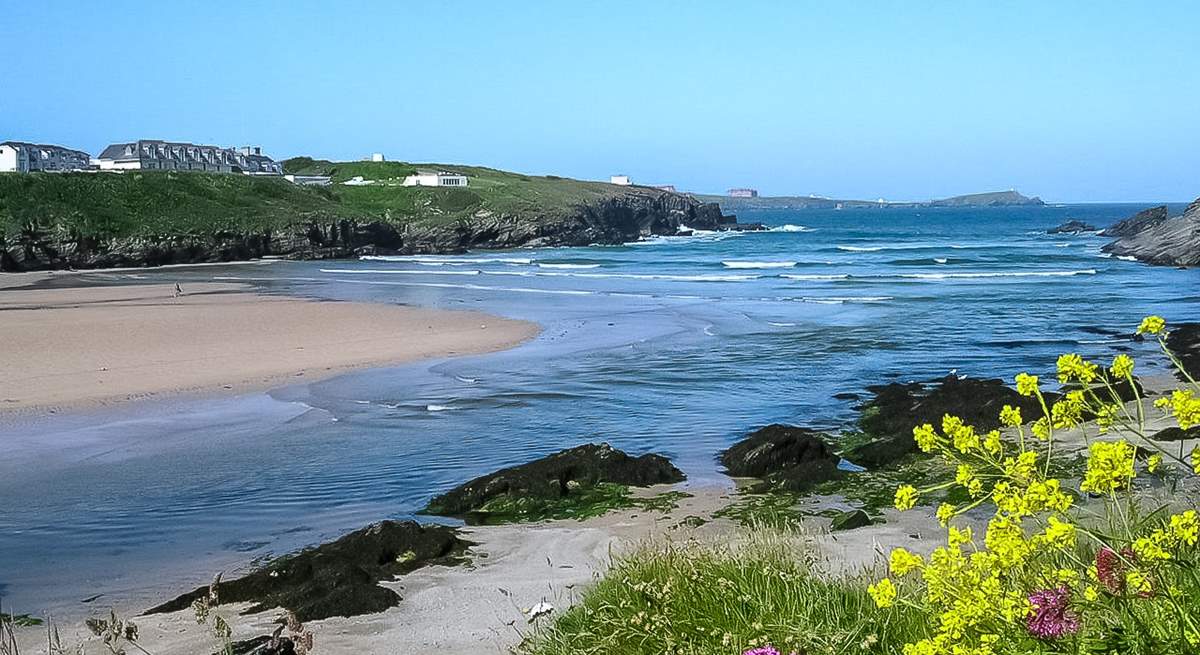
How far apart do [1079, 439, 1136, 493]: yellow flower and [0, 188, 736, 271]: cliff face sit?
198ft

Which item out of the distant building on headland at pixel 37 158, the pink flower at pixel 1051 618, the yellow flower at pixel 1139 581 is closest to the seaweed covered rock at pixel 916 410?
the pink flower at pixel 1051 618

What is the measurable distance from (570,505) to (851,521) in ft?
9.66

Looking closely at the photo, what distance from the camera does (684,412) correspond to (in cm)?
1631

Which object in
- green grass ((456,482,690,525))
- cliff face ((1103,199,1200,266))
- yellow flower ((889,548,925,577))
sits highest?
yellow flower ((889,548,925,577))

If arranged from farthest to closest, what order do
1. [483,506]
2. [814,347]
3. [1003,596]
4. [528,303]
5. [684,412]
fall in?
[528,303]
[814,347]
[684,412]
[483,506]
[1003,596]

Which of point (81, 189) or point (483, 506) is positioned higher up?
point (81, 189)

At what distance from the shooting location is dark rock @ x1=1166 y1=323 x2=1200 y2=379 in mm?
18817

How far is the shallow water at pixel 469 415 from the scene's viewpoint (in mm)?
10242

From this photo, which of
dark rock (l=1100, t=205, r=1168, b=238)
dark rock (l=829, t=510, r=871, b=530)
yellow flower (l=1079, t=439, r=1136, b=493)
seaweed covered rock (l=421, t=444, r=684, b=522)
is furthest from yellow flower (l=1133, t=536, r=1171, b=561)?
dark rock (l=1100, t=205, r=1168, b=238)

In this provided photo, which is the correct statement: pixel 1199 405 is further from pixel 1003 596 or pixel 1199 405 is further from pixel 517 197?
pixel 517 197

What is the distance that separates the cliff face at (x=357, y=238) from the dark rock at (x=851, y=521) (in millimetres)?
55104

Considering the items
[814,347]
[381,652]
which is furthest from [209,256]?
[381,652]

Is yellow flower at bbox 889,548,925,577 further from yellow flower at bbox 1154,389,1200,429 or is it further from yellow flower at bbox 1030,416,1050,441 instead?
yellow flower at bbox 1154,389,1200,429

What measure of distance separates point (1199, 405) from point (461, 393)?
1582cm
